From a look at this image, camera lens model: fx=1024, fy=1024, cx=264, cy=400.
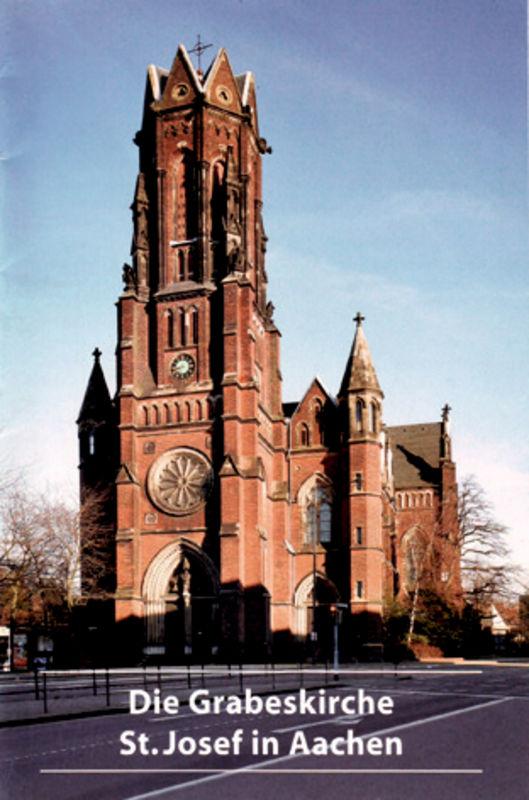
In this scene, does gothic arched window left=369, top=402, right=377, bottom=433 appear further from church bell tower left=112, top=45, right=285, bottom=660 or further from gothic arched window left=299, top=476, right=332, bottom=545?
church bell tower left=112, top=45, right=285, bottom=660

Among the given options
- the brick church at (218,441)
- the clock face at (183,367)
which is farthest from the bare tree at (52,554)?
the clock face at (183,367)

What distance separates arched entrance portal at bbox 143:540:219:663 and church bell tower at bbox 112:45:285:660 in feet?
0.24

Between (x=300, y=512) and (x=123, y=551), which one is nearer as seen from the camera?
(x=123, y=551)

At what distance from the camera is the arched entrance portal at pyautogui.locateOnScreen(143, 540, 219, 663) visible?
52906 mm

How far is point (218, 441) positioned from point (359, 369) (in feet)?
33.6

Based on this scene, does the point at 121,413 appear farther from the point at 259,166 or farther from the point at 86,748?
the point at 86,748

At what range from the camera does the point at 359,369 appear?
59.5m

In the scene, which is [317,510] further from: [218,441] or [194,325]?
[194,325]

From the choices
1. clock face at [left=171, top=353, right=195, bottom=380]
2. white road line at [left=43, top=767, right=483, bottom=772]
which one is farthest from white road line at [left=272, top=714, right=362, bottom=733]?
clock face at [left=171, top=353, right=195, bottom=380]

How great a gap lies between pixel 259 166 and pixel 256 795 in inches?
2290

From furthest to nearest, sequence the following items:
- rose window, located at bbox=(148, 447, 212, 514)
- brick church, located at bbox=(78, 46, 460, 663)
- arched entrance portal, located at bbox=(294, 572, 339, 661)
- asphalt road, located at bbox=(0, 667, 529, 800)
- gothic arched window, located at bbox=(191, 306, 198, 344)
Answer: arched entrance portal, located at bbox=(294, 572, 339, 661)
gothic arched window, located at bbox=(191, 306, 198, 344)
rose window, located at bbox=(148, 447, 212, 514)
brick church, located at bbox=(78, 46, 460, 663)
asphalt road, located at bbox=(0, 667, 529, 800)

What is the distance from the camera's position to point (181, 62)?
61250 millimetres

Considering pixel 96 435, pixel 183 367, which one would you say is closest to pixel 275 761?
pixel 183 367

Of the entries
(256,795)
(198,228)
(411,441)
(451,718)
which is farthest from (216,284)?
(256,795)
